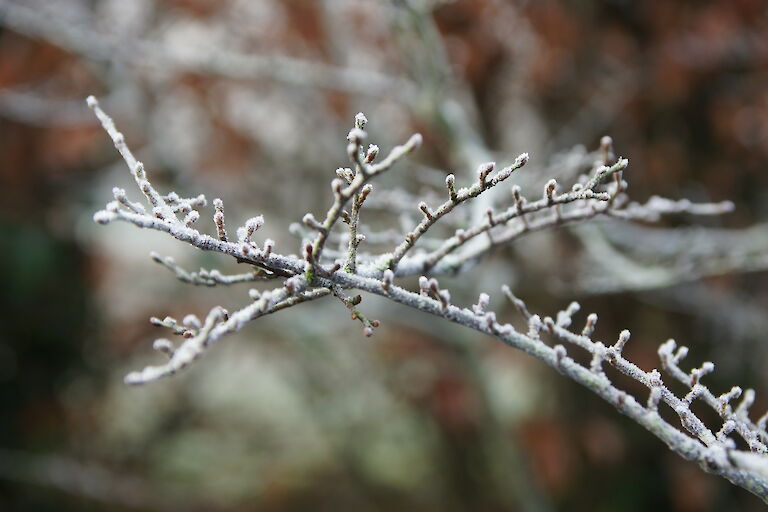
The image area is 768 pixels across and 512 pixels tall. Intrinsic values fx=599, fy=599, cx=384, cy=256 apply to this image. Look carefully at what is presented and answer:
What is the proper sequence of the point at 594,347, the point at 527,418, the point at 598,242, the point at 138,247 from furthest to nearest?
the point at 138,247, the point at 527,418, the point at 598,242, the point at 594,347

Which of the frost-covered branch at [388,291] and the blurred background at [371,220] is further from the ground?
the blurred background at [371,220]

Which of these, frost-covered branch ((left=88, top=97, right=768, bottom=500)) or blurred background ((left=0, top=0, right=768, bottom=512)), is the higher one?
blurred background ((left=0, top=0, right=768, bottom=512))

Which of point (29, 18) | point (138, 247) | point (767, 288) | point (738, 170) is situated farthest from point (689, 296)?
point (138, 247)

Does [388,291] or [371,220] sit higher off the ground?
[371,220]

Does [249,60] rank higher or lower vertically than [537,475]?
higher

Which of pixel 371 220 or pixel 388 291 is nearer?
pixel 388 291

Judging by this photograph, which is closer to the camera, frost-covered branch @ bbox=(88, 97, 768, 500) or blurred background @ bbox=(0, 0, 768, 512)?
frost-covered branch @ bbox=(88, 97, 768, 500)

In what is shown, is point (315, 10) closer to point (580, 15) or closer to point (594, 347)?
point (580, 15)

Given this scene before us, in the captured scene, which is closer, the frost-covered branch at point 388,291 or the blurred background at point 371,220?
the frost-covered branch at point 388,291
